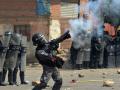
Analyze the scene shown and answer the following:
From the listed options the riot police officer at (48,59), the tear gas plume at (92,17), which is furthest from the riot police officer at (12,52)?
the riot police officer at (48,59)

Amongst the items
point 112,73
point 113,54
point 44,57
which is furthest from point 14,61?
point 113,54

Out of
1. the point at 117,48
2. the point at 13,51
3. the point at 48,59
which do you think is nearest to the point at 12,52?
the point at 13,51

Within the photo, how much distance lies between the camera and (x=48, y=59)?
40.2 feet

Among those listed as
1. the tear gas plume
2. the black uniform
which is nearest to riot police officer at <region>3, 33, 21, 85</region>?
the tear gas plume

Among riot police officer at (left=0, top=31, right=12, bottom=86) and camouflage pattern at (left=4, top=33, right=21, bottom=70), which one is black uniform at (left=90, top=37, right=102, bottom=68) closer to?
camouflage pattern at (left=4, top=33, right=21, bottom=70)

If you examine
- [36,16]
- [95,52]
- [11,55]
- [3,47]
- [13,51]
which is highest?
[36,16]

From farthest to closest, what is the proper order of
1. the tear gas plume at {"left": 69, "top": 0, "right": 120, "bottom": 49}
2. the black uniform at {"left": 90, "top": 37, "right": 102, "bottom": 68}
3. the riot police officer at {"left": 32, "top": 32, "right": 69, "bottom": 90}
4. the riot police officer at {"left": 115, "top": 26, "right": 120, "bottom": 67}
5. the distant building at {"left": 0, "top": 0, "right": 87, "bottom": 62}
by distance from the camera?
the distant building at {"left": 0, "top": 0, "right": 87, "bottom": 62}
the riot police officer at {"left": 115, "top": 26, "right": 120, "bottom": 67}
the black uniform at {"left": 90, "top": 37, "right": 102, "bottom": 68}
the tear gas plume at {"left": 69, "top": 0, "right": 120, "bottom": 49}
the riot police officer at {"left": 32, "top": 32, "right": 69, "bottom": 90}

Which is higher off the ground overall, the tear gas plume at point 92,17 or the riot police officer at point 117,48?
the tear gas plume at point 92,17

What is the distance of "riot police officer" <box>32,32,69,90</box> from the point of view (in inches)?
484

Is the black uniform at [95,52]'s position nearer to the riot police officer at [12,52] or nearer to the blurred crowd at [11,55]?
the blurred crowd at [11,55]

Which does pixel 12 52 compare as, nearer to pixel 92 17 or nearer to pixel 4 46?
pixel 4 46

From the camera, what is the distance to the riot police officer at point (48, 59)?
12.3m

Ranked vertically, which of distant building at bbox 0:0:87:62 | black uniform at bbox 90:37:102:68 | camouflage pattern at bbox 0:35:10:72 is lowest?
black uniform at bbox 90:37:102:68

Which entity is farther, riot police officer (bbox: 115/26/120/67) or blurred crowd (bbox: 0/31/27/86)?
riot police officer (bbox: 115/26/120/67)
